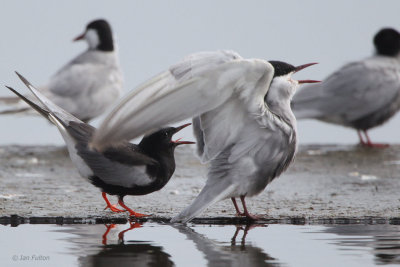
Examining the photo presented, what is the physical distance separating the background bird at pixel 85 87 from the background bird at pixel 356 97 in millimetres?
2093

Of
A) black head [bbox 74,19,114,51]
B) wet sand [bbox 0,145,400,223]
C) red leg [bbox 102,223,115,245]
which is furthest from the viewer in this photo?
black head [bbox 74,19,114,51]

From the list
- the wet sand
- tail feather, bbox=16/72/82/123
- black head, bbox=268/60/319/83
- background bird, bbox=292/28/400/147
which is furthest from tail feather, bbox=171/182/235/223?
background bird, bbox=292/28/400/147

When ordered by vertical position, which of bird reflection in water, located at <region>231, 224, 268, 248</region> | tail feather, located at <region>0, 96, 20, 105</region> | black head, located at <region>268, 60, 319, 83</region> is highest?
tail feather, located at <region>0, 96, 20, 105</region>

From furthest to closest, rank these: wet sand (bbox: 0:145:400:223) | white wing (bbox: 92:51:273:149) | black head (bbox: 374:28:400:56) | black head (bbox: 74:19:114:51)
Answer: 1. black head (bbox: 74:19:114:51)
2. black head (bbox: 374:28:400:56)
3. wet sand (bbox: 0:145:400:223)
4. white wing (bbox: 92:51:273:149)

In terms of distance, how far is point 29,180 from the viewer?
5672 mm

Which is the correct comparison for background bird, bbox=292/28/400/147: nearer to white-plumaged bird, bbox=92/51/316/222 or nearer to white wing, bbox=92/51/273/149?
white-plumaged bird, bbox=92/51/316/222

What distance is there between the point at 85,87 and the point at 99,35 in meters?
1.55

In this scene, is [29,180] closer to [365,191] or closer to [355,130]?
[365,191]

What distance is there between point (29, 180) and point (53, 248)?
7.73 feet

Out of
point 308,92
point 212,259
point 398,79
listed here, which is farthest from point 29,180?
point 398,79

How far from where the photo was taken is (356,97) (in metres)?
8.56

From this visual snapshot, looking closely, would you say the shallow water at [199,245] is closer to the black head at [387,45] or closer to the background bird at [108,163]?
the background bird at [108,163]

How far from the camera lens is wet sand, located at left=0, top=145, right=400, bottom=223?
4281mm

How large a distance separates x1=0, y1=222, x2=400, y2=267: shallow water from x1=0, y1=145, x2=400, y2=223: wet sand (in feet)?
→ 0.79
